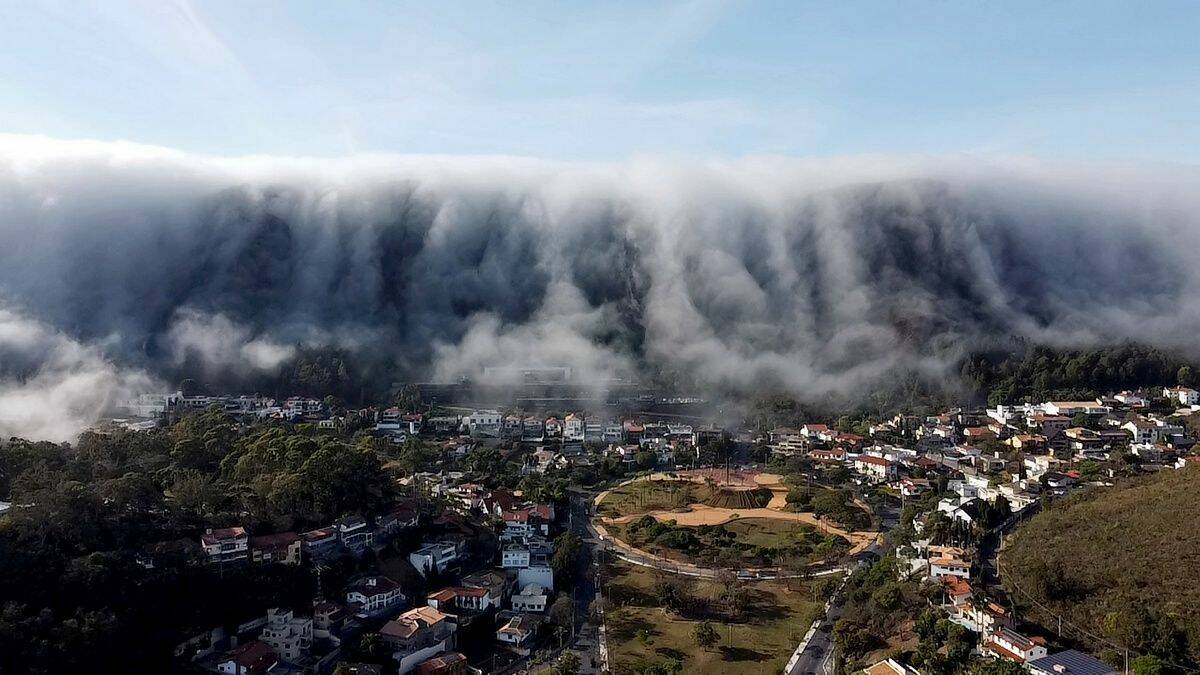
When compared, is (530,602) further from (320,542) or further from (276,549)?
(276,549)

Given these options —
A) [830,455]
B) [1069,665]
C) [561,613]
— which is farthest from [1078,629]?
[830,455]

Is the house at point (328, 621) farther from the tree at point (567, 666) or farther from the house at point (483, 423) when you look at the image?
the house at point (483, 423)

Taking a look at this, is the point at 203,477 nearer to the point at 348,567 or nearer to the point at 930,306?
the point at 348,567

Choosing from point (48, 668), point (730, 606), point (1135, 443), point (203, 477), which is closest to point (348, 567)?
point (203, 477)

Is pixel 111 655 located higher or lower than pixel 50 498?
lower

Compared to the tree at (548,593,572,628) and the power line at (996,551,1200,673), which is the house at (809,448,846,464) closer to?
the power line at (996,551,1200,673)

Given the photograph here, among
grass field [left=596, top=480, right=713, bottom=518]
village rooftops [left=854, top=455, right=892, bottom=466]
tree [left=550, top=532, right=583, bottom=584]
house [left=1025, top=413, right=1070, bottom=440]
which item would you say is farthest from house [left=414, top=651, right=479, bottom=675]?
house [left=1025, top=413, right=1070, bottom=440]
